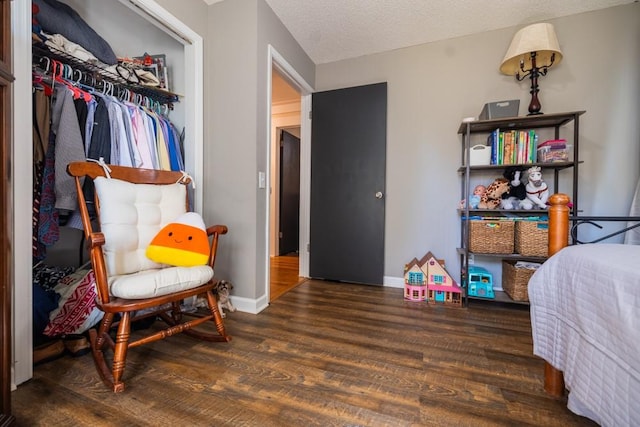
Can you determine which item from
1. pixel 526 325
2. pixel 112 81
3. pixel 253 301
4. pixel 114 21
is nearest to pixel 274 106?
pixel 114 21

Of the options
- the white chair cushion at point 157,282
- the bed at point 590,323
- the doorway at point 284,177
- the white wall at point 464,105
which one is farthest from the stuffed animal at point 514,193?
the doorway at point 284,177

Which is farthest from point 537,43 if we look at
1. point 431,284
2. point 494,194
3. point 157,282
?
point 157,282

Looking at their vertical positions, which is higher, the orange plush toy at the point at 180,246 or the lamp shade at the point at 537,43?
the lamp shade at the point at 537,43

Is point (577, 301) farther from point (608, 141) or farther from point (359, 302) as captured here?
point (608, 141)

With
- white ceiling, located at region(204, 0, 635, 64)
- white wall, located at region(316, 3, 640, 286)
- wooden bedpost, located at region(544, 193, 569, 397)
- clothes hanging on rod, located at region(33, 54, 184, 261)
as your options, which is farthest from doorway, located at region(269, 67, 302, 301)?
wooden bedpost, located at region(544, 193, 569, 397)

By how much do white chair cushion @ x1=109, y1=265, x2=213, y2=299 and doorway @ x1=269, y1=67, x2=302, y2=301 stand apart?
2067 mm

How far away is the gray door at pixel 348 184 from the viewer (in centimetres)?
254

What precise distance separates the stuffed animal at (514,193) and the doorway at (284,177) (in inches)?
90.4

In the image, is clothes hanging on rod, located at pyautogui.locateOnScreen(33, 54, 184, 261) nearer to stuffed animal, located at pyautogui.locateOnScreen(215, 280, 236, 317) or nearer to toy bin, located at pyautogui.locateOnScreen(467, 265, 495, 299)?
stuffed animal, located at pyautogui.locateOnScreen(215, 280, 236, 317)

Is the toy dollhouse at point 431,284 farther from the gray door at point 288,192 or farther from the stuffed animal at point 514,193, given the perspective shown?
the gray door at point 288,192

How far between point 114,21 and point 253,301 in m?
2.24

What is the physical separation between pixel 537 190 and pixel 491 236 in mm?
462

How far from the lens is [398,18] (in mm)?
2111

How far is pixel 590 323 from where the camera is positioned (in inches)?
32.0
